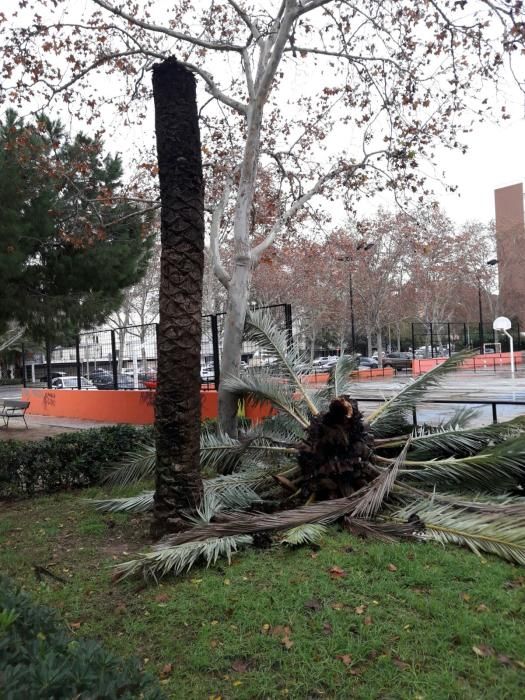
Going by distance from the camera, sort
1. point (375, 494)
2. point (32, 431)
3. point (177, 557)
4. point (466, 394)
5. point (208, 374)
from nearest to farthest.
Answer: point (177, 557) < point (375, 494) < point (208, 374) < point (32, 431) < point (466, 394)

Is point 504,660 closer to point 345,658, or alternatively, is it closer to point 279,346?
point 345,658

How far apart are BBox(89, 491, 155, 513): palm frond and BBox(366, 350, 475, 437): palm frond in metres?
2.43

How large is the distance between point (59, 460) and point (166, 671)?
16.0 ft

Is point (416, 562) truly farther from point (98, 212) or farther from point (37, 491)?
point (98, 212)

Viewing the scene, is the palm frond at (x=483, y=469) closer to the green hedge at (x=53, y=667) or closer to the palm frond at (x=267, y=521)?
the palm frond at (x=267, y=521)

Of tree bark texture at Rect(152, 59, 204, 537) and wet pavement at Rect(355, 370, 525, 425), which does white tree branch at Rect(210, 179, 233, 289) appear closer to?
wet pavement at Rect(355, 370, 525, 425)

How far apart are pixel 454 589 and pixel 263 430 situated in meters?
3.34

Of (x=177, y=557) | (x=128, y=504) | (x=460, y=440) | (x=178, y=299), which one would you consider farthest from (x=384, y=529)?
(x=128, y=504)

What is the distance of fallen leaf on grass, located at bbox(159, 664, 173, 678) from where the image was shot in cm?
293

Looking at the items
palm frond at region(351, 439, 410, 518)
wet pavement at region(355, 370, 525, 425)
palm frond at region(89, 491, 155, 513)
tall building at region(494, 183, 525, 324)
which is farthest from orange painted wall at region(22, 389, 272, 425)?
tall building at region(494, 183, 525, 324)

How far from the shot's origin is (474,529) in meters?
4.21

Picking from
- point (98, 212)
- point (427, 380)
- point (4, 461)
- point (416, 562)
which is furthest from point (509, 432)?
point (98, 212)

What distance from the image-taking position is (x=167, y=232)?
5.23m

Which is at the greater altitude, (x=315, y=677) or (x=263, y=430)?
(x=263, y=430)
